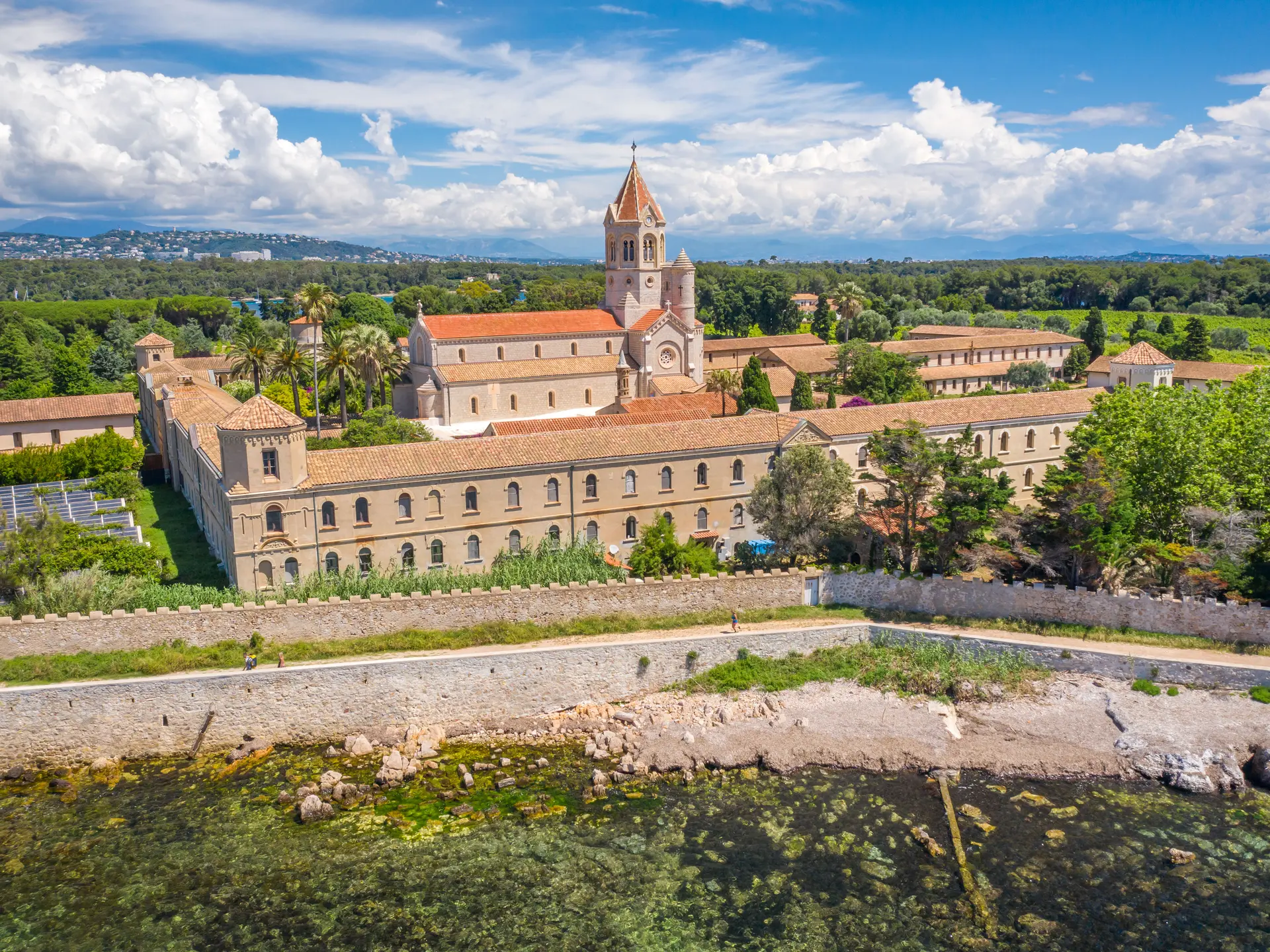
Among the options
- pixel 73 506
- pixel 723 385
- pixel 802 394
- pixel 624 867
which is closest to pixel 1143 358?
pixel 802 394

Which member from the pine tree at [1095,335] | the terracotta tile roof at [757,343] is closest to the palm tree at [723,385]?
the terracotta tile roof at [757,343]

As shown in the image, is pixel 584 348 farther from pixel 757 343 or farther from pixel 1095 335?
pixel 1095 335

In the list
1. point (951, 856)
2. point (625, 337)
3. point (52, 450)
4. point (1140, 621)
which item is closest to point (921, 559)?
point (1140, 621)

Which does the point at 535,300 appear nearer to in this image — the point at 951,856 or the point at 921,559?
the point at 921,559

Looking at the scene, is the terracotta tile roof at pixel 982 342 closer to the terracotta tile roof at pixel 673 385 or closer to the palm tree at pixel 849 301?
the palm tree at pixel 849 301

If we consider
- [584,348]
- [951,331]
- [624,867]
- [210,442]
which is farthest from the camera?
[951,331]

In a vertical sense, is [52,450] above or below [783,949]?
above
